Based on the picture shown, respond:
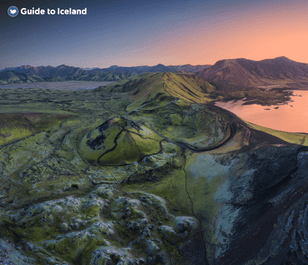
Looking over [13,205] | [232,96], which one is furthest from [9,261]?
[232,96]

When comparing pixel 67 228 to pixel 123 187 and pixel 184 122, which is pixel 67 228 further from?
pixel 184 122

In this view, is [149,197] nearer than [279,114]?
Yes

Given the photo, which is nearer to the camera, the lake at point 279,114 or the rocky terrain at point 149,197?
the rocky terrain at point 149,197

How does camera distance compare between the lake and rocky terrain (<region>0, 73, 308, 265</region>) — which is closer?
rocky terrain (<region>0, 73, 308, 265</region>)

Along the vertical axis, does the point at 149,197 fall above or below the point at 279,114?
below
